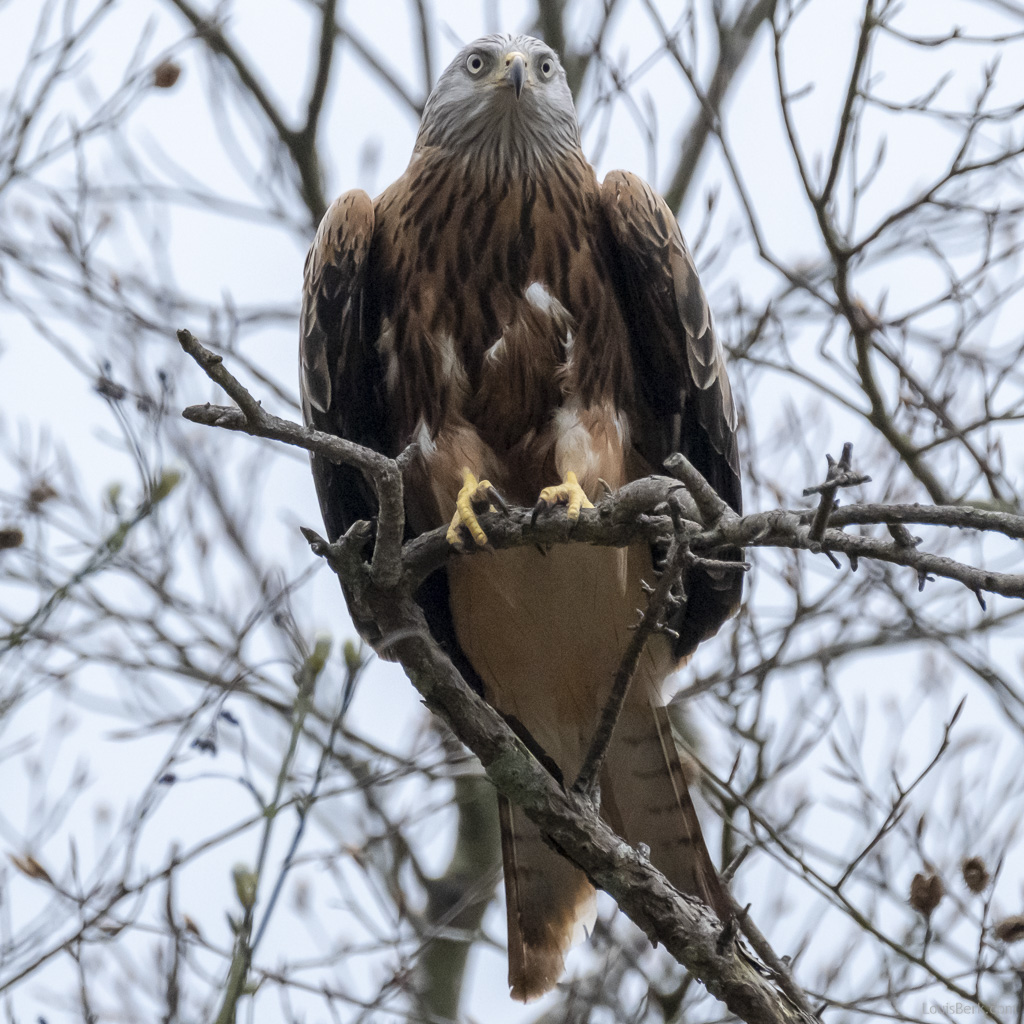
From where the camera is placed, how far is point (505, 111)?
4059 millimetres

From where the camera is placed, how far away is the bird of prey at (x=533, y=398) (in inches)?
145

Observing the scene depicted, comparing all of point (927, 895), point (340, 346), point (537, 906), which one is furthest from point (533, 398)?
point (927, 895)

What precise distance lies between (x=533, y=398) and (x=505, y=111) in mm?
1055

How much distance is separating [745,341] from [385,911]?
2725mm

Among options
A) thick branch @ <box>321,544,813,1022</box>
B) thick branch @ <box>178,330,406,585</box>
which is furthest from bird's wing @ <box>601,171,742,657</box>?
thick branch @ <box>178,330,406,585</box>

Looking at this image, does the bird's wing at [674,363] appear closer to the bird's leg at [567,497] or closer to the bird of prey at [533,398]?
the bird of prey at [533,398]

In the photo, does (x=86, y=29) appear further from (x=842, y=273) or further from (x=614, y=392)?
(x=842, y=273)

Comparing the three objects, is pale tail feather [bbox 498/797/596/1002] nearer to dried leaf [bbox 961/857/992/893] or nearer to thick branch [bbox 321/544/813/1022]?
thick branch [bbox 321/544/813/1022]

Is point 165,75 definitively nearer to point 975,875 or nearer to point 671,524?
point 671,524

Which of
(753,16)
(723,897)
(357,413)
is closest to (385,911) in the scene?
(723,897)

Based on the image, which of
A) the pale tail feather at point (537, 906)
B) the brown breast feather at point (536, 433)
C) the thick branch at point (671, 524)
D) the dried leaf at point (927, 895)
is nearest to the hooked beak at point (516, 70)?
the brown breast feather at point (536, 433)

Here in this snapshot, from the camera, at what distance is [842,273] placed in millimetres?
3951

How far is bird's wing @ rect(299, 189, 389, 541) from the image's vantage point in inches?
152

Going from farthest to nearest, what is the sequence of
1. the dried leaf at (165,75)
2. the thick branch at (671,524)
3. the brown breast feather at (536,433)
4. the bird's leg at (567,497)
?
the dried leaf at (165,75) < the brown breast feather at (536,433) < the bird's leg at (567,497) < the thick branch at (671,524)
